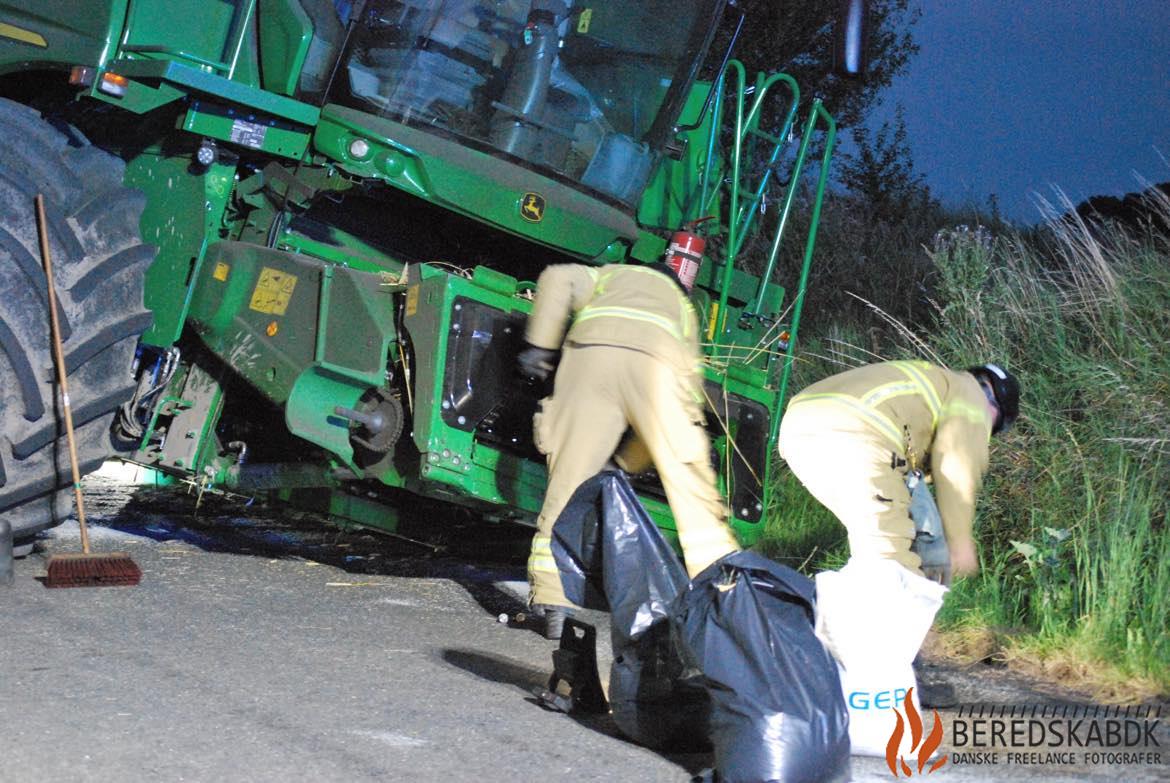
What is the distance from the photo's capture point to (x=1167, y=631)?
17.2ft

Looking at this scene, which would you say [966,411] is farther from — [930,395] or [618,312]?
[618,312]

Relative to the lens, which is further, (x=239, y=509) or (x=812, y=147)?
(x=812, y=147)

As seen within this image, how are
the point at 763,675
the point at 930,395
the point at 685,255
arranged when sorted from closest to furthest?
the point at 763,675 → the point at 930,395 → the point at 685,255

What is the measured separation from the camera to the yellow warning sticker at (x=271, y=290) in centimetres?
587

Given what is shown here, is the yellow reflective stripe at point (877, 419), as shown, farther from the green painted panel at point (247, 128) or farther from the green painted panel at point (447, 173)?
the green painted panel at point (247, 128)

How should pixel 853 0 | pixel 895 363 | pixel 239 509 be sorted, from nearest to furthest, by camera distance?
pixel 895 363 < pixel 853 0 < pixel 239 509

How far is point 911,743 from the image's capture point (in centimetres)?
418

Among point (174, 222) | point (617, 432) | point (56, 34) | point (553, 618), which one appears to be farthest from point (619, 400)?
point (56, 34)

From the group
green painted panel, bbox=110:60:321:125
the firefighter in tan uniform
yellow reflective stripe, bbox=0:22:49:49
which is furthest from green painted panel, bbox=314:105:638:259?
the firefighter in tan uniform

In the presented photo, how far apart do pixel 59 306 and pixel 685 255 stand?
263cm

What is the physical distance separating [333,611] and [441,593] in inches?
29.1

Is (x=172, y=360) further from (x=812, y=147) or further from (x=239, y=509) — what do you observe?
(x=812, y=147)

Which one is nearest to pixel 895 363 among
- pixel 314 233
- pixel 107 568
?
pixel 314 233

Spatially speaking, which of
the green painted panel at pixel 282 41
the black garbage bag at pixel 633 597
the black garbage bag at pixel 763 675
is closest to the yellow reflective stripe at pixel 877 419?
the black garbage bag at pixel 633 597
